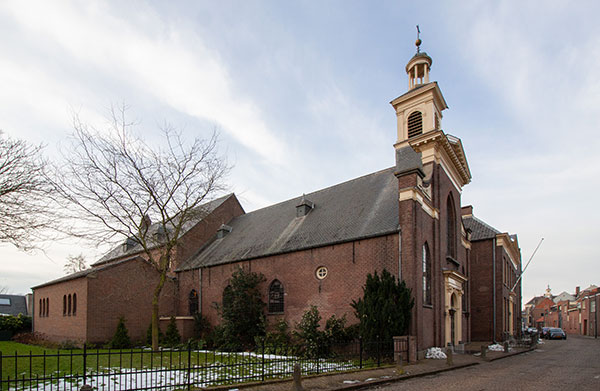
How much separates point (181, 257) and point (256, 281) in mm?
9237

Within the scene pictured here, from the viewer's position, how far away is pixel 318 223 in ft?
78.1

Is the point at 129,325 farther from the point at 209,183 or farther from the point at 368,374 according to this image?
the point at 368,374

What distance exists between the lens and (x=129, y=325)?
25938mm

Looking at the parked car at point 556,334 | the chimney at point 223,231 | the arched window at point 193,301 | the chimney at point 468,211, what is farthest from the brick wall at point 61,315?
the parked car at point 556,334

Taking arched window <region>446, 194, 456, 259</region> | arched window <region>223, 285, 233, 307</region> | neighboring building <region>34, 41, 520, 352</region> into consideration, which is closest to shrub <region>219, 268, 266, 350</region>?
arched window <region>223, 285, 233, 307</region>

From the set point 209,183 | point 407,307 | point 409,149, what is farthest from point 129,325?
point 409,149

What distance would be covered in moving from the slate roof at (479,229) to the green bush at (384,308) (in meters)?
16.5

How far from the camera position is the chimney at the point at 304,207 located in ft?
86.2

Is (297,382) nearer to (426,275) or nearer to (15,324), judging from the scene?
(426,275)

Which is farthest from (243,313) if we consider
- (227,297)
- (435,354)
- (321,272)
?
(435,354)

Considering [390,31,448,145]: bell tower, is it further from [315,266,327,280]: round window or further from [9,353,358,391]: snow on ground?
[9,353,358,391]: snow on ground

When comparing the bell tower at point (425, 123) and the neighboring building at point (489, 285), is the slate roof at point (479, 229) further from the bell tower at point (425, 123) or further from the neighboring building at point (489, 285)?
the bell tower at point (425, 123)

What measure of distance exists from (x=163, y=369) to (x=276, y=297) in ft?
39.0

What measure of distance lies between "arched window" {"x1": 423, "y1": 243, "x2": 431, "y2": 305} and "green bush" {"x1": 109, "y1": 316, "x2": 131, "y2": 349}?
1731 centimetres
